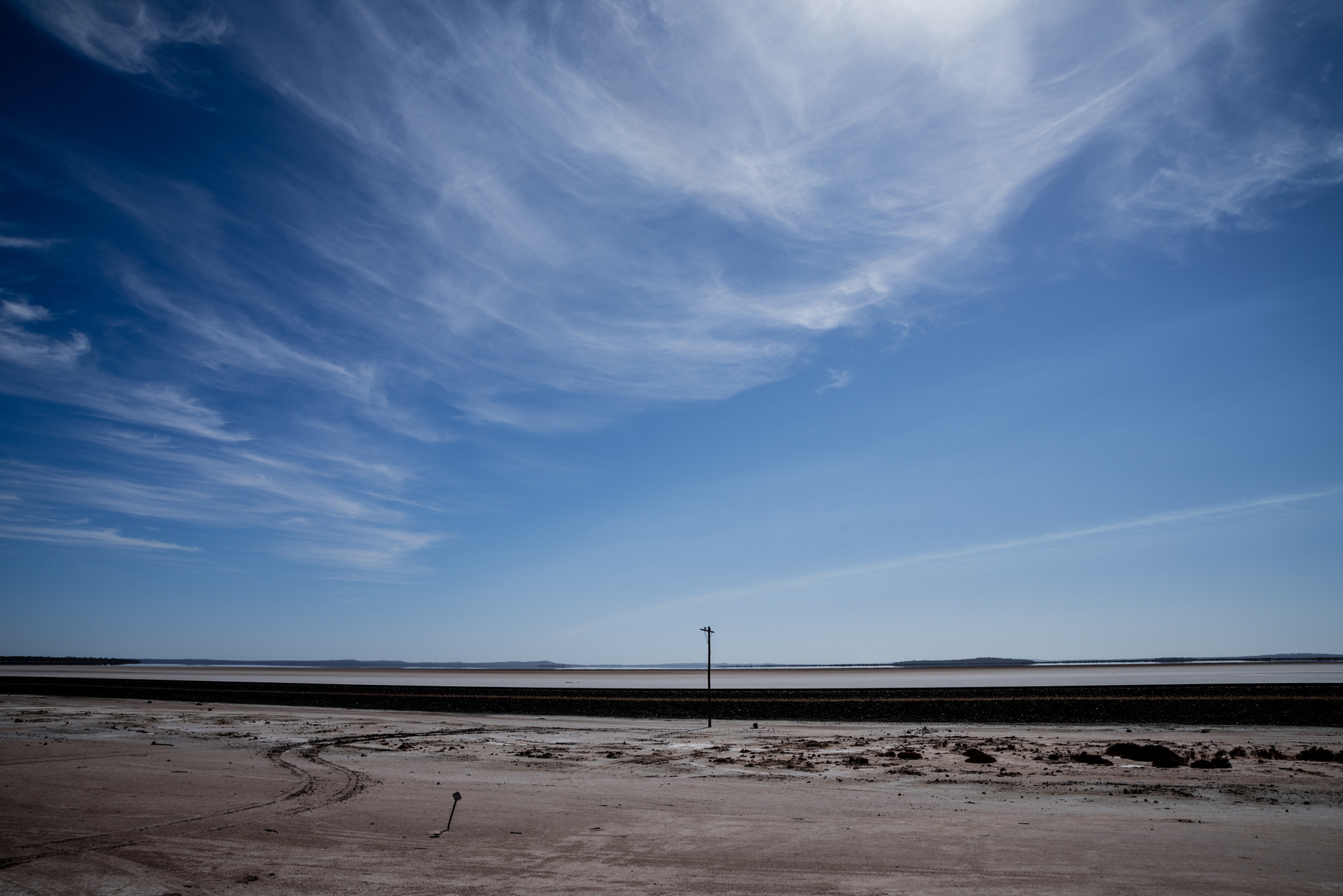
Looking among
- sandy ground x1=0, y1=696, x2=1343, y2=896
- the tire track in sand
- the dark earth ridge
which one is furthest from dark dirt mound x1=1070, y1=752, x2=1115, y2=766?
the tire track in sand

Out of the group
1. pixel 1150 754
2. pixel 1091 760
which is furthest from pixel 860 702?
pixel 1091 760

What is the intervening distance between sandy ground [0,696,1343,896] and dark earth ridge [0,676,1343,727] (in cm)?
1039

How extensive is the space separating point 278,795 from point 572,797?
21.9 feet

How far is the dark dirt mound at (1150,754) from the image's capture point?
20.6 meters

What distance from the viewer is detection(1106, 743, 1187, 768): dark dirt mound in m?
20.6

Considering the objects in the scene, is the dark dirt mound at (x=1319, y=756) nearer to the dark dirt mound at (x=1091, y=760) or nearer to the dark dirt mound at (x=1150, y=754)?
the dark dirt mound at (x=1150, y=754)

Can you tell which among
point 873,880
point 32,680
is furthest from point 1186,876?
point 32,680

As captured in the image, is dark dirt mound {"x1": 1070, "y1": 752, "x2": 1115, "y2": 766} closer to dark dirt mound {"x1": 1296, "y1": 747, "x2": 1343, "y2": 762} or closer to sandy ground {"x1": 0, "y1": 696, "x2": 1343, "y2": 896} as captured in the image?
sandy ground {"x1": 0, "y1": 696, "x2": 1343, "y2": 896}

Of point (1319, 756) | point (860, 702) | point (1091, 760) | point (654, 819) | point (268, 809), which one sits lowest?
point (860, 702)

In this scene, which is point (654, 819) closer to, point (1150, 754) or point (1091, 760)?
point (1091, 760)

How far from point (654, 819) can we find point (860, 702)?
36.4 metres

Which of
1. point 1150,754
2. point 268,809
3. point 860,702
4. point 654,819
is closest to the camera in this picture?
point 654,819

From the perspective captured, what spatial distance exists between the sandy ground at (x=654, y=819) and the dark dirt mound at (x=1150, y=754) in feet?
2.79

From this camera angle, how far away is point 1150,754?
2155 cm
